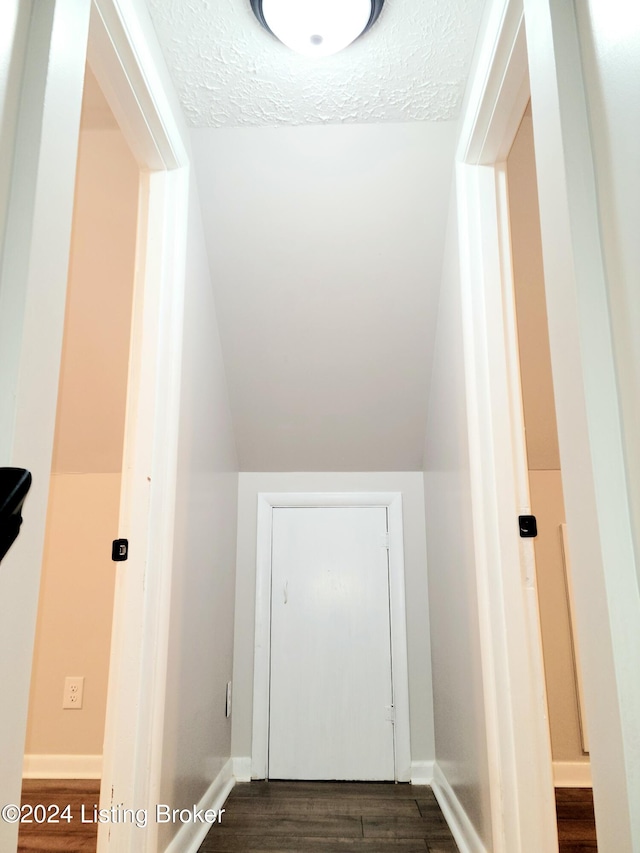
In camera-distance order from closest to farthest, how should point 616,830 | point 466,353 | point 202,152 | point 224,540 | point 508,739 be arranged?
point 616,830 → point 508,739 → point 466,353 → point 202,152 → point 224,540

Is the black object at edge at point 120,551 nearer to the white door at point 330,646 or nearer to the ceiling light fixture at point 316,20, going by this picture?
the white door at point 330,646

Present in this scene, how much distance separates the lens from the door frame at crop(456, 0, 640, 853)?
2.94 feet

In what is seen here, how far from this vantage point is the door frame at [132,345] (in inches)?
38.2

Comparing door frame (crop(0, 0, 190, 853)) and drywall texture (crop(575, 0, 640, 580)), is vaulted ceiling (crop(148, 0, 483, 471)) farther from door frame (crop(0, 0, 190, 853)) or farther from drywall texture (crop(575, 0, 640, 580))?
drywall texture (crop(575, 0, 640, 580))

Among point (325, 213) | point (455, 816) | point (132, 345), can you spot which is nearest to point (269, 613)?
point (455, 816)

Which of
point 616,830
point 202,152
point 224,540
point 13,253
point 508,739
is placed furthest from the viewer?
point 224,540

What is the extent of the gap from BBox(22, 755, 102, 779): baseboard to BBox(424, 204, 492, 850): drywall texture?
146 centimetres

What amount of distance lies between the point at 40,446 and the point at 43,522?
0.11 meters

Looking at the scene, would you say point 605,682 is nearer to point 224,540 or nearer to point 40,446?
point 40,446

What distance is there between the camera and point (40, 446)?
1.01m

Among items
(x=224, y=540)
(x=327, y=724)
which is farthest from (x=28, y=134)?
(x=327, y=724)

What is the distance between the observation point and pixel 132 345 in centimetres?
198

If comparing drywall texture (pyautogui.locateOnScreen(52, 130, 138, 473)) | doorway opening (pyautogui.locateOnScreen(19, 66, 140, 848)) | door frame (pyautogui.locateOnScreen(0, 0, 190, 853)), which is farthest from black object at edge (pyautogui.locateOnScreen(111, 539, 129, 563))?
drywall texture (pyautogui.locateOnScreen(52, 130, 138, 473))

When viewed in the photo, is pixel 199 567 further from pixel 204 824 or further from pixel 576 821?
pixel 576 821
